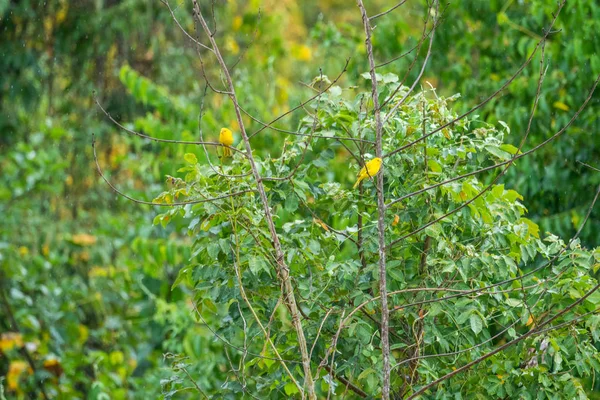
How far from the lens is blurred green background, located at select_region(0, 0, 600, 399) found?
13.8 ft

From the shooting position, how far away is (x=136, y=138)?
205 inches

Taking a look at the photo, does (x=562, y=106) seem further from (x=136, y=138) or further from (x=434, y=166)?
(x=136, y=138)

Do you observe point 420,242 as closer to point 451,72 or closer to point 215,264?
point 215,264

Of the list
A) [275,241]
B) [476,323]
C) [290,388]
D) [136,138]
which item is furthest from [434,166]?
[136,138]

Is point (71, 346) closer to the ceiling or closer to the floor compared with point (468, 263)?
closer to the floor

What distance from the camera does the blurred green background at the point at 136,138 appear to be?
13.8 ft

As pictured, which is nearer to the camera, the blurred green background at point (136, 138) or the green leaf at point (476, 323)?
the green leaf at point (476, 323)

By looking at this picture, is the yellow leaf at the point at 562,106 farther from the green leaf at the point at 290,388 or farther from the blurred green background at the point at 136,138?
the green leaf at the point at 290,388

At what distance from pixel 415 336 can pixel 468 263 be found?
0.26m

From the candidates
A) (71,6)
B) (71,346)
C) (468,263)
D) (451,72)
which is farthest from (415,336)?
(71,6)

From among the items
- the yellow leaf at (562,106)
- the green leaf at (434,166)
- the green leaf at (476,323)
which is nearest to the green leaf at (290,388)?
the green leaf at (476,323)

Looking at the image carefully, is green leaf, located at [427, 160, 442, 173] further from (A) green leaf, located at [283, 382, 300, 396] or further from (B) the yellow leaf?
(B) the yellow leaf

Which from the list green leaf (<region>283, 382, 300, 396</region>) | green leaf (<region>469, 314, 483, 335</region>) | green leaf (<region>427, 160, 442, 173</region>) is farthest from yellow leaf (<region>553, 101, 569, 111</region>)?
green leaf (<region>283, 382, 300, 396</region>)

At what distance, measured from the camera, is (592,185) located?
4039mm
